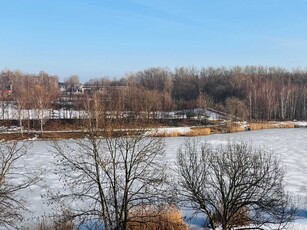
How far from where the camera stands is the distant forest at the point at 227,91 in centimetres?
5303

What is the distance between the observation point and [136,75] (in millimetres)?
96938

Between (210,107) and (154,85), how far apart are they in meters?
25.9

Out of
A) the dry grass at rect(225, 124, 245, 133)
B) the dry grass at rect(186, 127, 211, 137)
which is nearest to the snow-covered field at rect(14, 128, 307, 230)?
the dry grass at rect(186, 127, 211, 137)

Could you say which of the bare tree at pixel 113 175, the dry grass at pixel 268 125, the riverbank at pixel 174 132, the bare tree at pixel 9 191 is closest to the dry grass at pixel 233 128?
the riverbank at pixel 174 132

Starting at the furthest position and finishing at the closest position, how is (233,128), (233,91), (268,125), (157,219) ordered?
(233,91) → (268,125) → (233,128) → (157,219)

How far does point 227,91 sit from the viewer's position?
67500 mm

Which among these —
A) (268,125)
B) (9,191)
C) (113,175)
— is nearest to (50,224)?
(9,191)

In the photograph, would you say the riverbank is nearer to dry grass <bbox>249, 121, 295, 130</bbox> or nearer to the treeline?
dry grass <bbox>249, 121, 295, 130</bbox>

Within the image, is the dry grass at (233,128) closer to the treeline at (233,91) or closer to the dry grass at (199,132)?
the dry grass at (199,132)

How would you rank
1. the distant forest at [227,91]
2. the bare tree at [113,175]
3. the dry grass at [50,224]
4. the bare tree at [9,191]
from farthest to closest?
the distant forest at [227,91] < the dry grass at [50,224] < the bare tree at [113,175] < the bare tree at [9,191]

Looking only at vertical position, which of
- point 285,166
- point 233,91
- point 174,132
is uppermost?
point 233,91

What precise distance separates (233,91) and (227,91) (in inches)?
51.5

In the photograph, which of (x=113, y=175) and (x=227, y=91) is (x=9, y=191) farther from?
(x=227, y=91)

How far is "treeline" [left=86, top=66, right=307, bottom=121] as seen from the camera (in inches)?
2118
